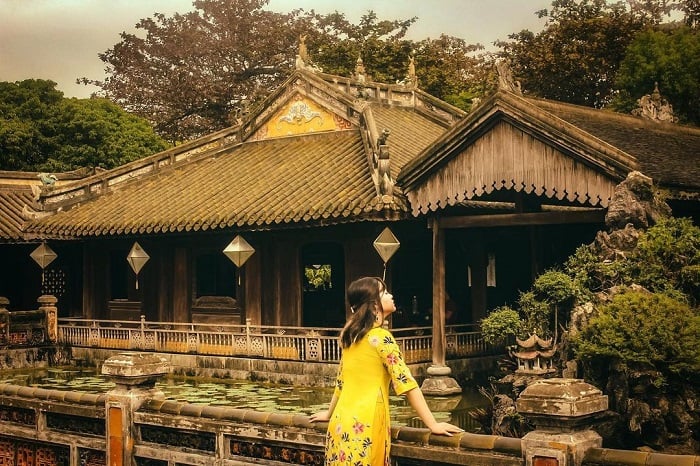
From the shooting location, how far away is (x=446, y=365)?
1870 cm

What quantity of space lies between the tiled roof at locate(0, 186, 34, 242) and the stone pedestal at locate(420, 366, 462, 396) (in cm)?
1423

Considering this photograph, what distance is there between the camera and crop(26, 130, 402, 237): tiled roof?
65.5 ft

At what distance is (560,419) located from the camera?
696 cm

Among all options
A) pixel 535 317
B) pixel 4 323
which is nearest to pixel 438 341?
pixel 535 317

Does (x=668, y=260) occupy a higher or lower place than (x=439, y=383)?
higher

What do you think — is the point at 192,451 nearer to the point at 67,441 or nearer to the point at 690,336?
the point at 67,441

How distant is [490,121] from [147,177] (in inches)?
483

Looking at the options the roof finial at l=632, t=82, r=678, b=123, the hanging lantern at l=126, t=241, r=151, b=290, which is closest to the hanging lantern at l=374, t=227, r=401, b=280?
the roof finial at l=632, t=82, r=678, b=123

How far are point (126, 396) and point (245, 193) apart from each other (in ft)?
40.3

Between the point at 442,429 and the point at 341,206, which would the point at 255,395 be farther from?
the point at 442,429

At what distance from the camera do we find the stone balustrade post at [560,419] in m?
6.93

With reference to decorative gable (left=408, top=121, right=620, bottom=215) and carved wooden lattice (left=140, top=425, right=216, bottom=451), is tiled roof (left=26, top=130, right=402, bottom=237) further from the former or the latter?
carved wooden lattice (left=140, top=425, right=216, bottom=451)

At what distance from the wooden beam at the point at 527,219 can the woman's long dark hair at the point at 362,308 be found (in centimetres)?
874

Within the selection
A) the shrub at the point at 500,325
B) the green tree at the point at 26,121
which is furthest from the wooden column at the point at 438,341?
the green tree at the point at 26,121
